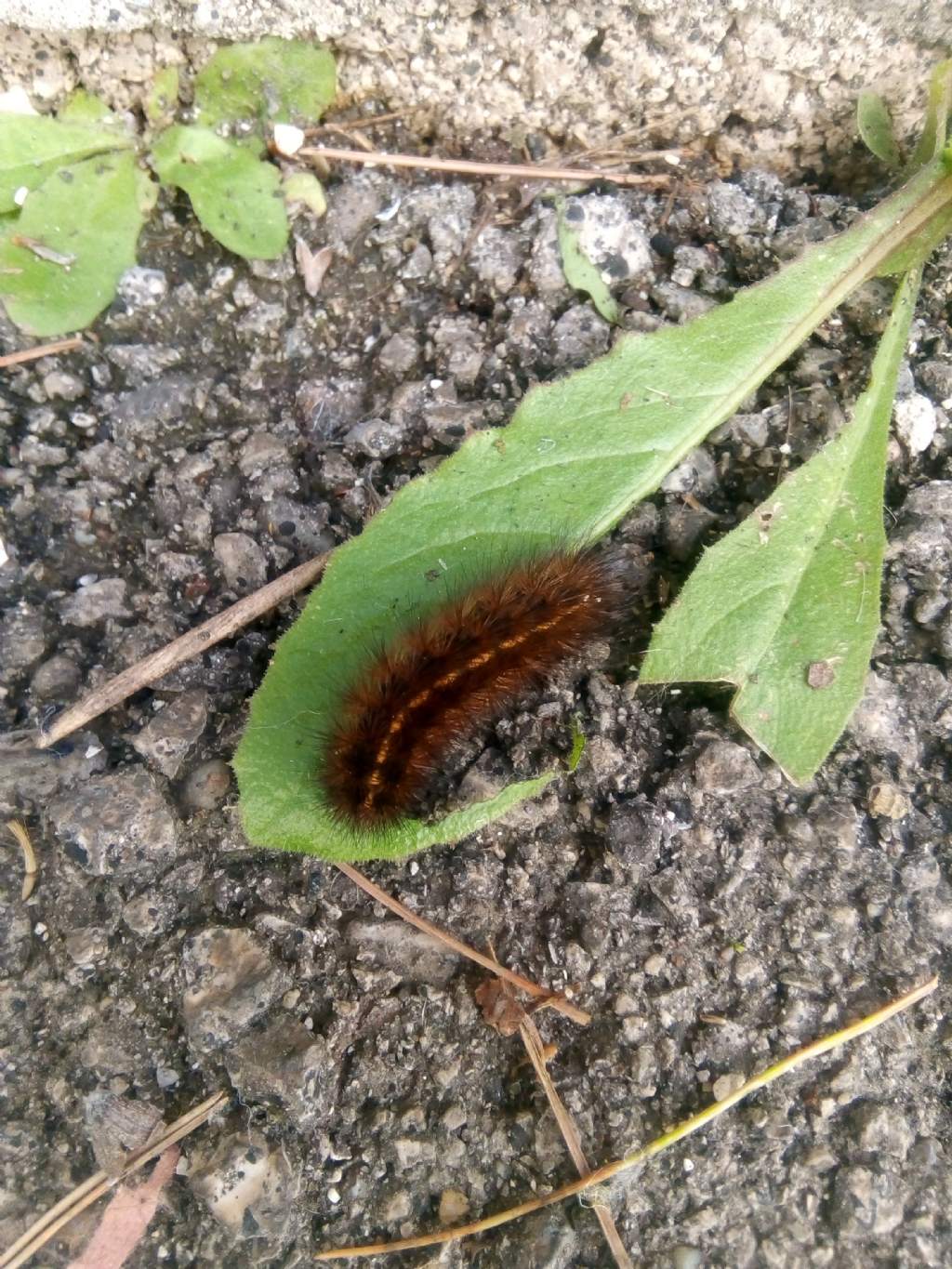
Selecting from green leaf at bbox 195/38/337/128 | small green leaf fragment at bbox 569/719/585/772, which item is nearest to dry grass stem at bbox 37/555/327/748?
small green leaf fragment at bbox 569/719/585/772

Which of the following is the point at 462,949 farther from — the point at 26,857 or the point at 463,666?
the point at 26,857

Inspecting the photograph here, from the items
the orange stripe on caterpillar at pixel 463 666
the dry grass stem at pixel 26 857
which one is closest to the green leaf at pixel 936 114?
the orange stripe on caterpillar at pixel 463 666

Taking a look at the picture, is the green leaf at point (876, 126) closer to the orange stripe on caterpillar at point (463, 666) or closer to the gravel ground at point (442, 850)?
the gravel ground at point (442, 850)

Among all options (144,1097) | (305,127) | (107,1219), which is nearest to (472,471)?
(305,127)

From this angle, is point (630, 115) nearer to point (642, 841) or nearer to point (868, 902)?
point (642, 841)

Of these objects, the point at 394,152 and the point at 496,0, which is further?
the point at 394,152

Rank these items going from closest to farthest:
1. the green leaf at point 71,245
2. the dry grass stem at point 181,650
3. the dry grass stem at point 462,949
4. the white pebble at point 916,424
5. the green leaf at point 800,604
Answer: the dry grass stem at point 462,949 → the green leaf at point 800,604 → the dry grass stem at point 181,650 → the white pebble at point 916,424 → the green leaf at point 71,245

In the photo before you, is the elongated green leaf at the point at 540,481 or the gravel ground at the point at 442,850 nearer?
the gravel ground at the point at 442,850
